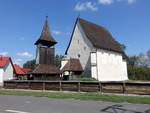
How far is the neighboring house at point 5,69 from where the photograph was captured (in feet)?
140

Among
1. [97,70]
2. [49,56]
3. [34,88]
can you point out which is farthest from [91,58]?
[34,88]

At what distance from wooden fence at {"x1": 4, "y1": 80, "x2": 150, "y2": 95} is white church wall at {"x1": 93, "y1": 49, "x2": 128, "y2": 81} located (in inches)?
562

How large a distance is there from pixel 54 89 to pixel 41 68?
11489 millimetres

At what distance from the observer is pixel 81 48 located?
33.3 metres

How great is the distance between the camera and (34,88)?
65.0 feet

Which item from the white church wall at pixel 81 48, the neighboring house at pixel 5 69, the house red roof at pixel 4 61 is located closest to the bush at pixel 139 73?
the white church wall at pixel 81 48

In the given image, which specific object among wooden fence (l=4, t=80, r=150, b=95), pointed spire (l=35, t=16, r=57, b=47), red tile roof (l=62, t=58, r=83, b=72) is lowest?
wooden fence (l=4, t=80, r=150, b=95)

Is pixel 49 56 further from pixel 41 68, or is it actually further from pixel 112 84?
pixel 112 84

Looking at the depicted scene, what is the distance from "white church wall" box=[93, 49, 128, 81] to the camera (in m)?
32.0

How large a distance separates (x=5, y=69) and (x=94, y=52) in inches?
990

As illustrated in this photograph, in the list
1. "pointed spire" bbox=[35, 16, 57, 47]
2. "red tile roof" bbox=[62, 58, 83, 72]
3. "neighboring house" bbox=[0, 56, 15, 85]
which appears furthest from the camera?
"neighboring house" bbox=[0, 56, 15, 85]

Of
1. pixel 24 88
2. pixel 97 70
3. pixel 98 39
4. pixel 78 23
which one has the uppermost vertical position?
pixel 78 23

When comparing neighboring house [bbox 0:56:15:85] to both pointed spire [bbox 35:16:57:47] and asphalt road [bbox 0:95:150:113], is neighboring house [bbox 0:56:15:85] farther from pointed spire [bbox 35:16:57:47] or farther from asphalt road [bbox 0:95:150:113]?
asphalt road [bbox 0:95:150:113]

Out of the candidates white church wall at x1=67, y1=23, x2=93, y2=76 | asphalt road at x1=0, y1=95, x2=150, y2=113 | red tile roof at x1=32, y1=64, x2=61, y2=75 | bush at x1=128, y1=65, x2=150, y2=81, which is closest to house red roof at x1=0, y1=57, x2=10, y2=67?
red tile roof at x1=32, y1=64, x2=61, y2=75
